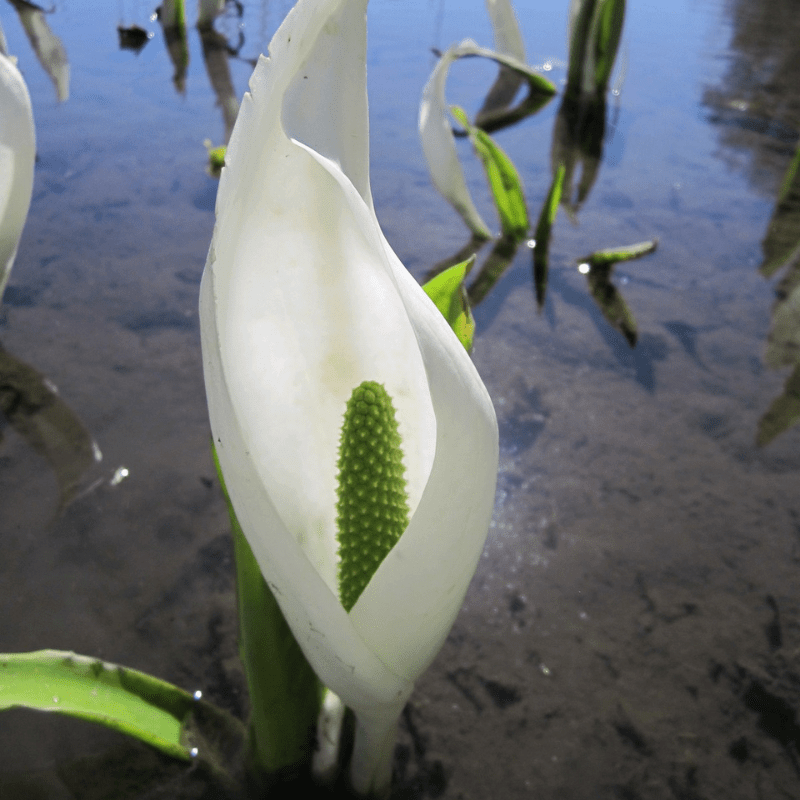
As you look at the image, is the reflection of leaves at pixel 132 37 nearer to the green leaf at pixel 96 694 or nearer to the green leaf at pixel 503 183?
the green leaf at pixel 503 183

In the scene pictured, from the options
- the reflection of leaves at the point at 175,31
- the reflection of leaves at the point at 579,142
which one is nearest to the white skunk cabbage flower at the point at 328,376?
the reflection of leaves at the point at 579,142

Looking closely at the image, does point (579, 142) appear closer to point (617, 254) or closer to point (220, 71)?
point (617, 254)

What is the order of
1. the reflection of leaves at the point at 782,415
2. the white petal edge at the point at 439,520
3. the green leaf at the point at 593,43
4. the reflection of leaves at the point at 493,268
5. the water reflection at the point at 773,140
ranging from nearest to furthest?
the white petal edge at the point at 439,520 < the reflection of leaves at the point at 782,415 < the water reflection at the point at 773,140 < the reflection of leaves at the point at 493,268 < the green leaf at the point at 593,43

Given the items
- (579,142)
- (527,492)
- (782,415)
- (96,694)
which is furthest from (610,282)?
(96,694)

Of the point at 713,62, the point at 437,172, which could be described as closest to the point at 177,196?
the point at 437,172

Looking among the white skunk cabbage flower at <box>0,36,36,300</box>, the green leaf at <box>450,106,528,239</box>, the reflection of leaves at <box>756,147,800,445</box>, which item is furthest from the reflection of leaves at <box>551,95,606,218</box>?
the white skunk cabbage flower at <box>0,36,36,300</box>

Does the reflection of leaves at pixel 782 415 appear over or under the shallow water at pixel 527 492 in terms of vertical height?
under
